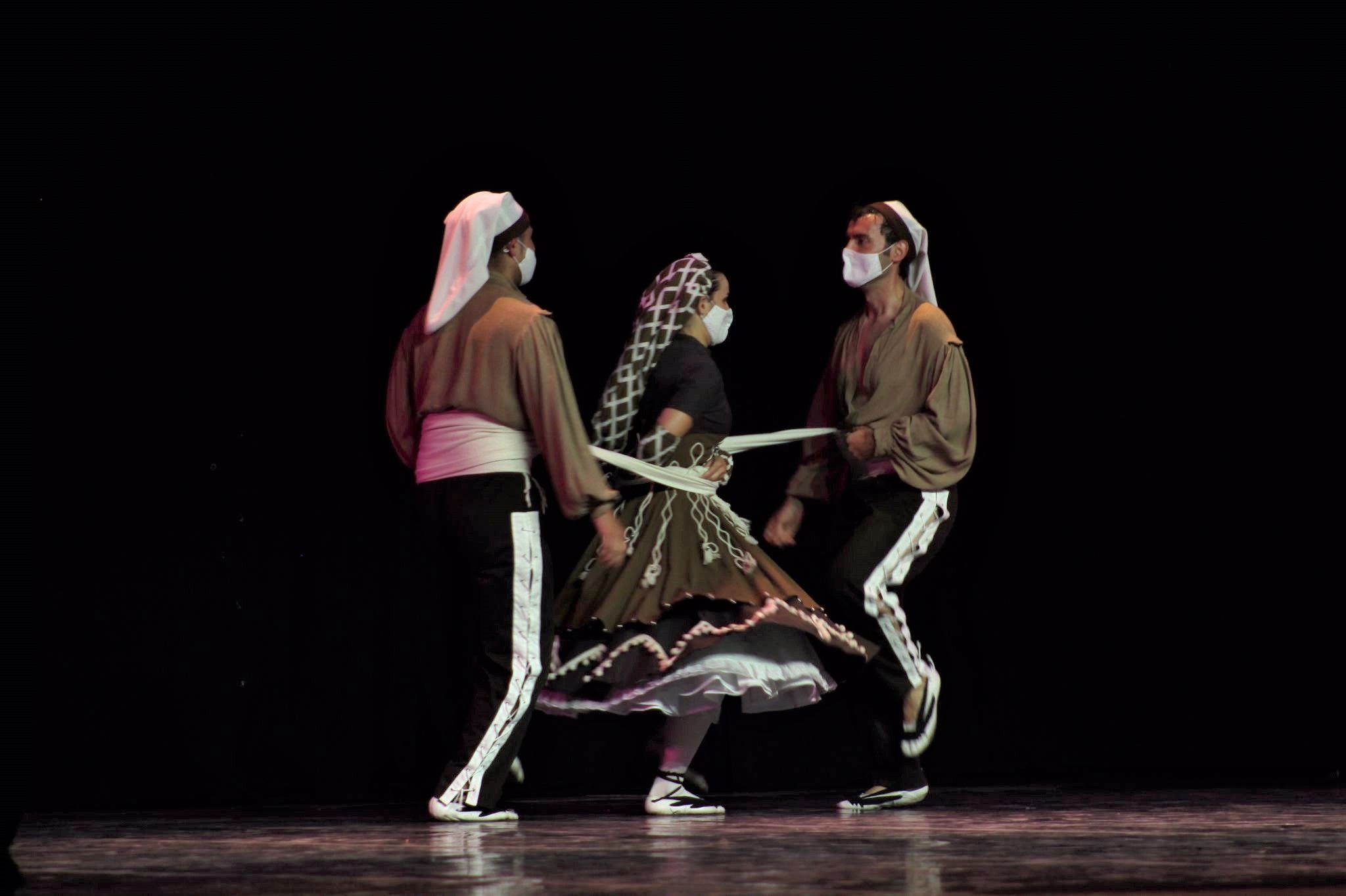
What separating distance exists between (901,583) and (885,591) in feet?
0.24

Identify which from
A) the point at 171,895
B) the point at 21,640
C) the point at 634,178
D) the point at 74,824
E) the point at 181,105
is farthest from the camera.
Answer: the point at 634,178

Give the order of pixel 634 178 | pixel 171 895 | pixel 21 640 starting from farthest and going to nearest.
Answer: pixel 634 178, pixel 21 640, pixel 171 895

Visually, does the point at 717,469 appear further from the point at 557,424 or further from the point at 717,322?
the point at 557,424

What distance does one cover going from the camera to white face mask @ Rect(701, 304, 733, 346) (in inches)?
169

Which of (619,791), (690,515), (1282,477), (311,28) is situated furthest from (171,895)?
(1282,477)

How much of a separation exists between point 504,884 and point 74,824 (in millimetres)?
1818

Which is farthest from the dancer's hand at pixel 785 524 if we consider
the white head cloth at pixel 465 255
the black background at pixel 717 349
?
the white head cloth at pixel 465 255

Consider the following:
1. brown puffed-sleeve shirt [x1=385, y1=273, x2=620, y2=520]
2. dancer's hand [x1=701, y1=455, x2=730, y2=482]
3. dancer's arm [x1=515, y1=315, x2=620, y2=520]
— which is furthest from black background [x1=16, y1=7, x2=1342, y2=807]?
dancer's arm [x1=515, y1=315, x2=620, y2=520]

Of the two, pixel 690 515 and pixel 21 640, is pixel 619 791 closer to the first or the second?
pixel 690 515

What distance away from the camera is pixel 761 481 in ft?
16.2

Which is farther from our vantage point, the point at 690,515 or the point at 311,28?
the point at 311,28

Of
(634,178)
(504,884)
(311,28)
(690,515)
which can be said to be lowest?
(504,884)

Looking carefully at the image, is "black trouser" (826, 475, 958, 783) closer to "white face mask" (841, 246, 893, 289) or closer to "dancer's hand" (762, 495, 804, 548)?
"dancer's hand" (762, 495, 804, 548)

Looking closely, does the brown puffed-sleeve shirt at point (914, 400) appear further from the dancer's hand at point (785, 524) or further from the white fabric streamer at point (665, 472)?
the white fabric streamer at point (665, 472)
